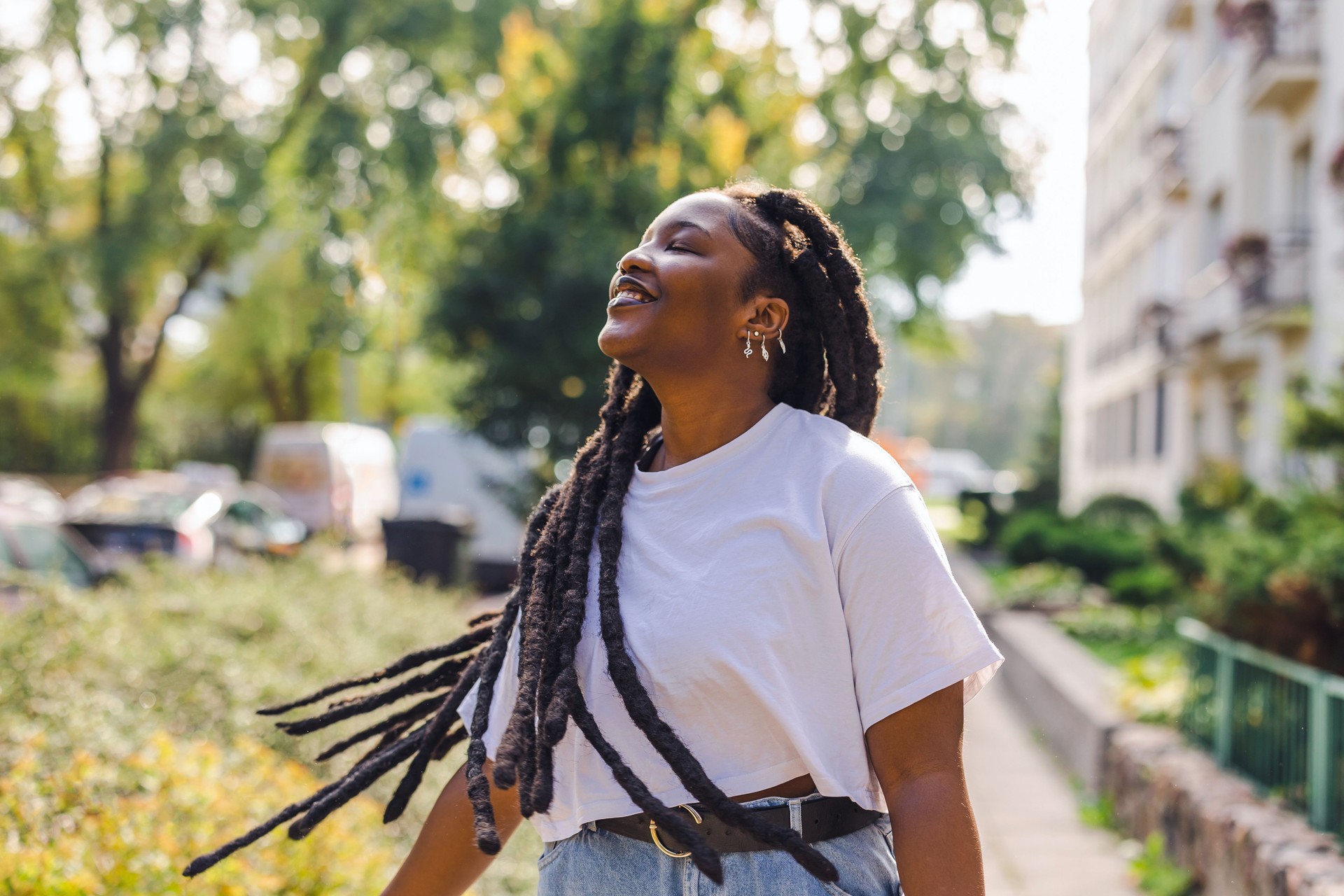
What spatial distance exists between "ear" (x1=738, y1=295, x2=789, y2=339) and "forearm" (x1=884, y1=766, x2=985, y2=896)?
0.73 m

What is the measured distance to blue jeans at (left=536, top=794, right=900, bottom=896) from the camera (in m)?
1.82

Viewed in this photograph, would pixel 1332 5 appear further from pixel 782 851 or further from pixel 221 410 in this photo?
pixel 221 410

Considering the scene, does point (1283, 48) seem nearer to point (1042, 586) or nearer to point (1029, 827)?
point (1042, 586)

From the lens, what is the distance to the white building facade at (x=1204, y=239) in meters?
14.3

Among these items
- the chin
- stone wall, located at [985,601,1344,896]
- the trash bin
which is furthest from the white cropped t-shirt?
the trash bin

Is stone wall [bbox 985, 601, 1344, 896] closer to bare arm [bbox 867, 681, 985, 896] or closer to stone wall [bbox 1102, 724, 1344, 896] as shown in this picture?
stone wall [bbox 1102, 724, 1344, 896]

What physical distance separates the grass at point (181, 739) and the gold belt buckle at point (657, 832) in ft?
4.98

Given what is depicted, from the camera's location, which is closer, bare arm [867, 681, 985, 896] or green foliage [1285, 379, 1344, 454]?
bare arm [867, 681, 985, 896]

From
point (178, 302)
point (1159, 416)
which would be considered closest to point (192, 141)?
point (178, 302)

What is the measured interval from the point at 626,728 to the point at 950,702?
18.5 inches

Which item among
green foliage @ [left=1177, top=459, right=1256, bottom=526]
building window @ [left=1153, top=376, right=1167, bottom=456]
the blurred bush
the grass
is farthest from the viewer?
building window @ [left=1153, top=376, right=1167, bottom=456]

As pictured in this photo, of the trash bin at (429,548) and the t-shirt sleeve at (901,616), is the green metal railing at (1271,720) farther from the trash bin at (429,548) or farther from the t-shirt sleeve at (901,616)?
the trash bin at (429,548)

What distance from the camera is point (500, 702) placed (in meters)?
2.12

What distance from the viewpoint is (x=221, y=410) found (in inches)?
1497
